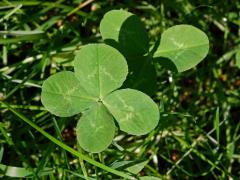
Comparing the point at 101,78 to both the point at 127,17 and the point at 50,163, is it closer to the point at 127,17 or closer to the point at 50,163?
the point at 127,17

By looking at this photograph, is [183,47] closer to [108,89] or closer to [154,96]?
[108,89]

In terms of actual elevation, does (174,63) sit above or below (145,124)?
above

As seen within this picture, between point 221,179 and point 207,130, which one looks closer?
point 221,179

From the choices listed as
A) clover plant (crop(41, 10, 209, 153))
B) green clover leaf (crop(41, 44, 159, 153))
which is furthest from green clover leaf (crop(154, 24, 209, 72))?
green clover leaf (crop(41, 44, 159, 153))

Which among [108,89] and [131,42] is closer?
[108,89]

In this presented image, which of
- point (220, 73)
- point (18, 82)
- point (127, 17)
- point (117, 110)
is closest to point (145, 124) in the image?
point (117, 110)

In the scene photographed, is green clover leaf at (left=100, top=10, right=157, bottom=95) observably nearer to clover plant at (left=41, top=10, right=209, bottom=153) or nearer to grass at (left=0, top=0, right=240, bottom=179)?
clover plant at (left=41, top=10, right=209, bottom=153)

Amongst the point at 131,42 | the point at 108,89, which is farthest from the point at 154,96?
the point at 108,89
